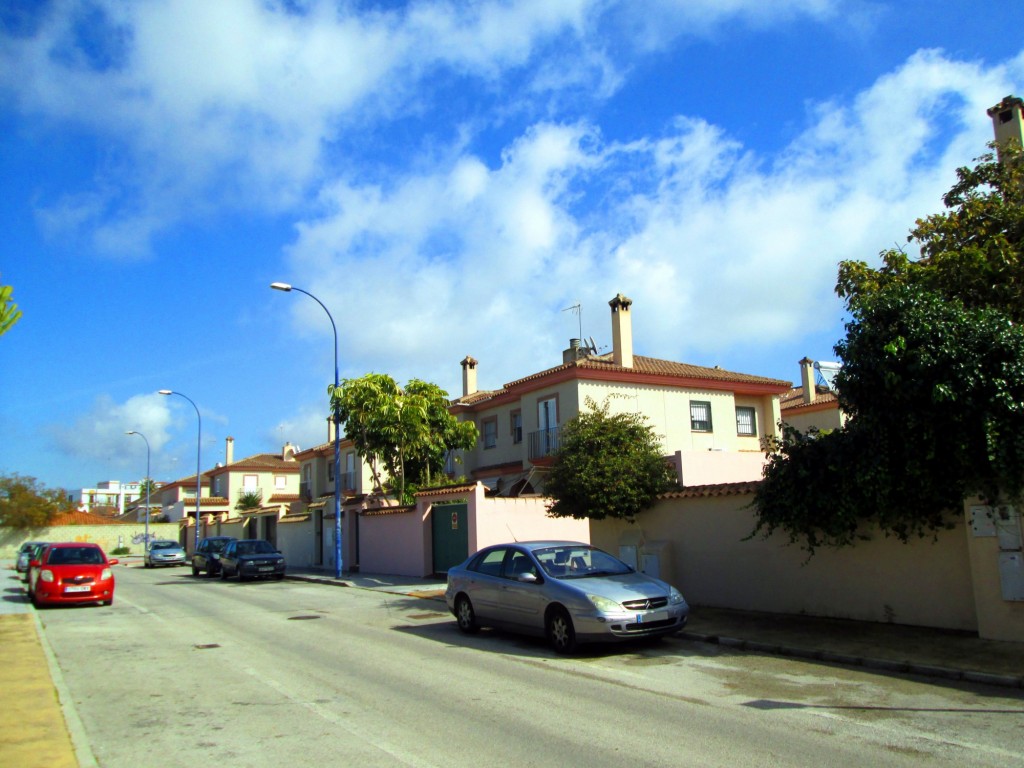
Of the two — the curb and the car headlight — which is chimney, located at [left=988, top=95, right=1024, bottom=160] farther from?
the car headlight

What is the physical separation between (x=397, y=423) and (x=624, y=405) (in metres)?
8.39

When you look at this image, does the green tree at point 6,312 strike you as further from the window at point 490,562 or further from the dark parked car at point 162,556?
the dark parked car at point 162,556

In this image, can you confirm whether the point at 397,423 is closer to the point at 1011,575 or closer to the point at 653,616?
the point at 653,616

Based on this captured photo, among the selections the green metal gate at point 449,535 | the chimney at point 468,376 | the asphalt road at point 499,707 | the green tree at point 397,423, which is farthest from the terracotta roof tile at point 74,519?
the asphalt road at point 499,707

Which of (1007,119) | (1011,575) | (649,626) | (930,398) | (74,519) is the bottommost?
(649,626)

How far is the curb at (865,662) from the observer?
8594 millimetres

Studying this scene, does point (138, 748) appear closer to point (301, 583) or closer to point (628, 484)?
point (628, 484)

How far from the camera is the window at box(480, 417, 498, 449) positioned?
34.8m

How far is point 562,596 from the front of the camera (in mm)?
11102

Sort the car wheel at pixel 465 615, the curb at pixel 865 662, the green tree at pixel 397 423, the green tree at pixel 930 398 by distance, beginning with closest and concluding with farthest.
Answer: the curb at pixel 865 662 → the green tree at pixel 930 398 → the car wheel at pixel 465 615 → the green tree at pixel 397 423

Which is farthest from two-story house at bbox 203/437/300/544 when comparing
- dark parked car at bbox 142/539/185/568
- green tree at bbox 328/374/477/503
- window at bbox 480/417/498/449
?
green tree at bbox 328/374/477/503

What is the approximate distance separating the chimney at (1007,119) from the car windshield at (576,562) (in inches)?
419

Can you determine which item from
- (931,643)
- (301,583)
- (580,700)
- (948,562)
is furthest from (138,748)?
(301,583)

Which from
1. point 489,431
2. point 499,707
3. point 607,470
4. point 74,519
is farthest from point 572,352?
point 74,519
